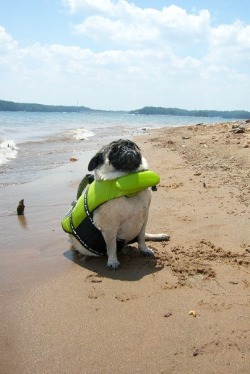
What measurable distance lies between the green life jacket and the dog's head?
0.32 ft

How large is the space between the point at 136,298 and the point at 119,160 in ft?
5.32

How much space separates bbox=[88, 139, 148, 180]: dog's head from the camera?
4754 mm

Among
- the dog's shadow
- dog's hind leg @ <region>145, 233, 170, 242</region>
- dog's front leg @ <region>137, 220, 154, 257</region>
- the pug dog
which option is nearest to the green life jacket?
the pug dog

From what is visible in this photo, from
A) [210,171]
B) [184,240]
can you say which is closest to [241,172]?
[210,171]

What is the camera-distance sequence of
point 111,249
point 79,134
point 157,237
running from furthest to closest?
1. point 79,134
2. point 157,237
3. point 111,249

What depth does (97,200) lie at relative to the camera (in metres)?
4.78

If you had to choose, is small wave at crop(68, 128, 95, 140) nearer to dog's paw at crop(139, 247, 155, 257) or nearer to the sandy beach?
the sandy beach

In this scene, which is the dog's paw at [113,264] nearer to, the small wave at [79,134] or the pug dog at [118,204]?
the pug dog at [118,204]

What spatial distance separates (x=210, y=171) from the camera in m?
10.3

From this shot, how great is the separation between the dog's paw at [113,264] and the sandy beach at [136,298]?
0.06 m

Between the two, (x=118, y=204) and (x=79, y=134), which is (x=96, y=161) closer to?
(x=118, y=204)

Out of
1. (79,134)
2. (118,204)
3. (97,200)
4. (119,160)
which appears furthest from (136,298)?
(79,134)

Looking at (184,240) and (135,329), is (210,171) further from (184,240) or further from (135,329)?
(135,329)

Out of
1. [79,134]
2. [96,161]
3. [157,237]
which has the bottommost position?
[79,134]
